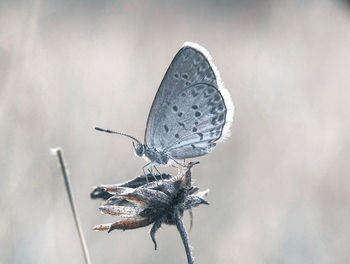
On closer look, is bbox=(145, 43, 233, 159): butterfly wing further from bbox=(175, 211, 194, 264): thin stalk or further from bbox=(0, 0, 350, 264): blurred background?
bbox=(0, 0, 350, 264): blurred background

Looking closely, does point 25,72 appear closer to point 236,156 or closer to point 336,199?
point 236,156

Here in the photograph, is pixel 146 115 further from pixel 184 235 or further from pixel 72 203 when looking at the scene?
pixel 184 235

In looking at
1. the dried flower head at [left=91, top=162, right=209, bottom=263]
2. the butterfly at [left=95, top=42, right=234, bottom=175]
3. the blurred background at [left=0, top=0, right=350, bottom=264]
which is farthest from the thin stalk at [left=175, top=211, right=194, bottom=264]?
the blurred background at [left=0, top=0, right=350, bottom=264]

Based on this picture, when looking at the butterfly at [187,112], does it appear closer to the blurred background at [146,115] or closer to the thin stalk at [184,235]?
the thin stalk at [184,235]

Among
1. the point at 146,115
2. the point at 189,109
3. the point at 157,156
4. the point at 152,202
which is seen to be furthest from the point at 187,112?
the point at 146,115

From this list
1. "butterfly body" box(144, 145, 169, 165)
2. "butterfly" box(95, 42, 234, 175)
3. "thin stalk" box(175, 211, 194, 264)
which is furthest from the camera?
"butterfly body" box(144, 145, 169, 165)
